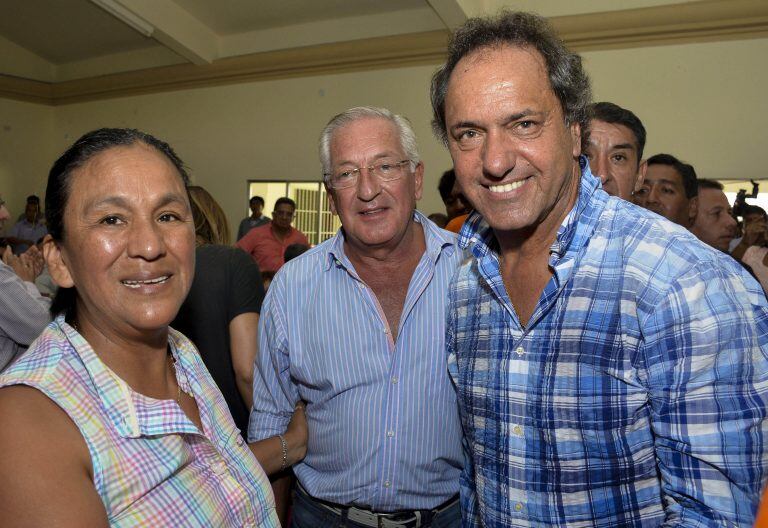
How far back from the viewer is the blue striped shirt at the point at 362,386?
1968 mm

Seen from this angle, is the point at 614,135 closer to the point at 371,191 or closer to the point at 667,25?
the point at 371,191

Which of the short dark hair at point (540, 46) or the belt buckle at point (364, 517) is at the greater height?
the short dark hair at point (540, 46)

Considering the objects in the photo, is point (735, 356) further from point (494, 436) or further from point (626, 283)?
point (494, 436)

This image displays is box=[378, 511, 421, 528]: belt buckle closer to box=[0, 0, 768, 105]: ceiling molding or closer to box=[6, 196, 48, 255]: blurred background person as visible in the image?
box=[0, 0, 768, 105]: ceiling molding

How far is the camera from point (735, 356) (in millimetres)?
1137

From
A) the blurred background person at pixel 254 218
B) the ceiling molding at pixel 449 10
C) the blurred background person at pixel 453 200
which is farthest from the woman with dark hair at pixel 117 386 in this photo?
the blurred background person at pixel 254 218

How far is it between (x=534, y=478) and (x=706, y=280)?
1.93 feet

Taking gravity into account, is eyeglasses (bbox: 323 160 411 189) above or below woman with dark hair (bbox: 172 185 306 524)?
above

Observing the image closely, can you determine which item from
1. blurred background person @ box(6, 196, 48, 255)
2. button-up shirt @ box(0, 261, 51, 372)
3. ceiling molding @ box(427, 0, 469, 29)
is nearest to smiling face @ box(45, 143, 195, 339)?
button-up shirt @ box(0, 261, 51, 372)

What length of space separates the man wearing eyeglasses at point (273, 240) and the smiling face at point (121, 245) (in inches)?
263

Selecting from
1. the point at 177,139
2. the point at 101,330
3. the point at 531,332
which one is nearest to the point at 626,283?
the point at 531,332

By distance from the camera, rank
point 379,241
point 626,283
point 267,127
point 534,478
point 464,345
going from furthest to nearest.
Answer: point 267,127 → point 379,241 → point 464,345 → point 534,478 → point 626,283

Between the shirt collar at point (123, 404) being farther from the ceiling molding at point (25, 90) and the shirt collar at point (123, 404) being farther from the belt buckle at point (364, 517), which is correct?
the ceiling molding at point (25, 90)

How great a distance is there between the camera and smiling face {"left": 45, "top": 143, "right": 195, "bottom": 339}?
1274 millimetres
